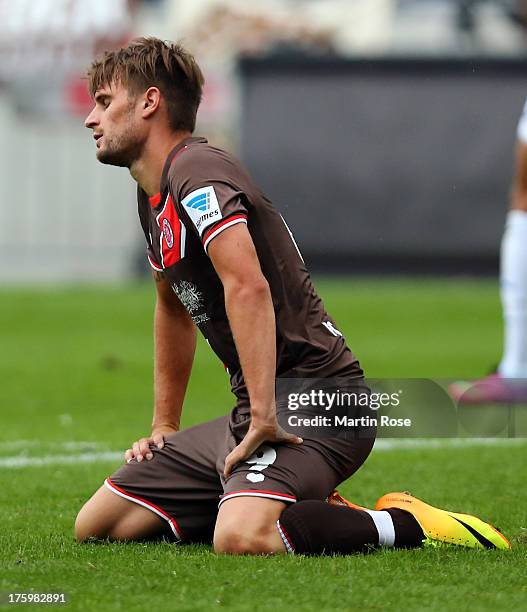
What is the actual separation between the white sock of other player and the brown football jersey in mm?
3591

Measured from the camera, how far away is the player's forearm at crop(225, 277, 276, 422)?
13.3ft

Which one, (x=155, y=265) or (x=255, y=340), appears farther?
(x=155, y=265)

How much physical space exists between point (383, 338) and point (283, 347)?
8.01m

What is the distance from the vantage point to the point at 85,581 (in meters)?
3.67

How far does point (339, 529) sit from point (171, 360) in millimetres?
1016

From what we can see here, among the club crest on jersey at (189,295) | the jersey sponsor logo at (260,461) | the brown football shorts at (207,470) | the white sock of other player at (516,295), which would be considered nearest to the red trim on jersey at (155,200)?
the club crest on jersey at (189,295)

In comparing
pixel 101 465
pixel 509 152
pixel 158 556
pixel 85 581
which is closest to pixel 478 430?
pixel 101 465

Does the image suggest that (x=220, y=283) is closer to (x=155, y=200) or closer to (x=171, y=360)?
(x=155, y=200)

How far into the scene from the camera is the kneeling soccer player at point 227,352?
4059 millimetres

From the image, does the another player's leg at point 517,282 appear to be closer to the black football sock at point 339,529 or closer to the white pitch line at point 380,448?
the white pitch line at point 380,448

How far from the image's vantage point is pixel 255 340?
13.3 ft

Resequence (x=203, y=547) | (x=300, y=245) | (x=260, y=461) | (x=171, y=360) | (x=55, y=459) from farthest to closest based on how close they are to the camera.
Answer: (x=300, y=245), (x=55, y=459), (x=171, y=360), (x=203, y=547), (x=260, y=461)

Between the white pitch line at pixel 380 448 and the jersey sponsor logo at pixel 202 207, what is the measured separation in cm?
215

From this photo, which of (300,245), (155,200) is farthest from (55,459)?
(300,245)
